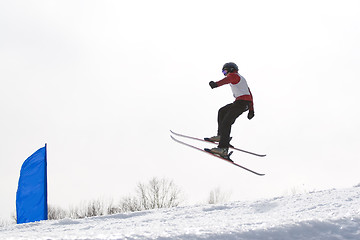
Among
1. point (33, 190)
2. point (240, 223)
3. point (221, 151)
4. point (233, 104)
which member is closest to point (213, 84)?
point (233, 104)

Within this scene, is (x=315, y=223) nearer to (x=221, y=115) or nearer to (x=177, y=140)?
(x=221, y=115)

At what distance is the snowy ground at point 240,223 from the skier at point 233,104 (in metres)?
2.56

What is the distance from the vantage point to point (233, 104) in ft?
27.7

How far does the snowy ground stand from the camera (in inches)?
125

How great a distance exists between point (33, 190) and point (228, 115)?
25.1ft

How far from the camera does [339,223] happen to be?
336cm

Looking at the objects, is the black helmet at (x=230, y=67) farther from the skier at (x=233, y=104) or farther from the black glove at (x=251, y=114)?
the black glove at (x=251, y=114)

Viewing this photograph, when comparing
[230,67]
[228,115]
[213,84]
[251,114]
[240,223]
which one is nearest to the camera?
[240,223]

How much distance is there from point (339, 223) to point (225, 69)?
523 centimetres

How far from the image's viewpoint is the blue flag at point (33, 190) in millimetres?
13017

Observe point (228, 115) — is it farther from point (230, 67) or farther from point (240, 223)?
point (240, 223)

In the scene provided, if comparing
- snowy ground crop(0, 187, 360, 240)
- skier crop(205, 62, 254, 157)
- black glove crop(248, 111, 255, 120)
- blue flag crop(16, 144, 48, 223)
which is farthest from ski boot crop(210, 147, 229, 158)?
blue flag crop(16, 144, 48, 223)

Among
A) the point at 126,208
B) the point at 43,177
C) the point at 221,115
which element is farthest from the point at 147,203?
the point at 221,115

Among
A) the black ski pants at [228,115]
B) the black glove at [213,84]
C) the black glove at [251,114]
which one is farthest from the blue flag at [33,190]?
the black glove at [213,84]
